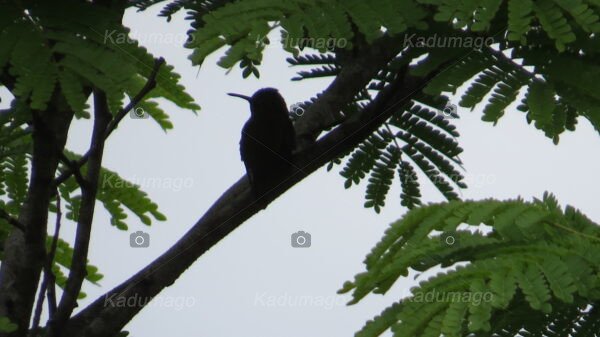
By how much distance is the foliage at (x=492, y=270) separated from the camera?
10.1 ft

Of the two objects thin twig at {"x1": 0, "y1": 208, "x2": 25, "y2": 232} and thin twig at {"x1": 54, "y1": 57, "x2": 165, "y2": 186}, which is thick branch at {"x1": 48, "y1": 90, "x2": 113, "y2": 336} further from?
thin twig at {"x1": 0, "y1": 208, "x2": 25, "y2": 232}

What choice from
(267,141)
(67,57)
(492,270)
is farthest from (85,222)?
(492,270)

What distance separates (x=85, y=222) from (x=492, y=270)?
2.35 meters

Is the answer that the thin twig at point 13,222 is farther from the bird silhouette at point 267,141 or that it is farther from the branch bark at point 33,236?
the bird silhouette at point 267,141

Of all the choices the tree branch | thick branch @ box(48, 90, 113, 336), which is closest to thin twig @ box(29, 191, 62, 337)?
thick branch @ box(48, 90, 113, 336)

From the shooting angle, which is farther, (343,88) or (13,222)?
(343,88)

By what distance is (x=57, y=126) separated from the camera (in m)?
5.02

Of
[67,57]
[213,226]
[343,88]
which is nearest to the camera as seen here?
[67,57]

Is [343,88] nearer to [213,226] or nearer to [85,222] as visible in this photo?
[213,226]

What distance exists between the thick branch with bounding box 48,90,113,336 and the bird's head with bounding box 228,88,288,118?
5.52 ft

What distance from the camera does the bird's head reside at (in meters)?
6.39

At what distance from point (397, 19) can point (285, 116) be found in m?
2.27

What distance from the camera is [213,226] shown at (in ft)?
17.4

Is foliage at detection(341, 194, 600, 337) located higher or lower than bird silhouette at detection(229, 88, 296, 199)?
lower
